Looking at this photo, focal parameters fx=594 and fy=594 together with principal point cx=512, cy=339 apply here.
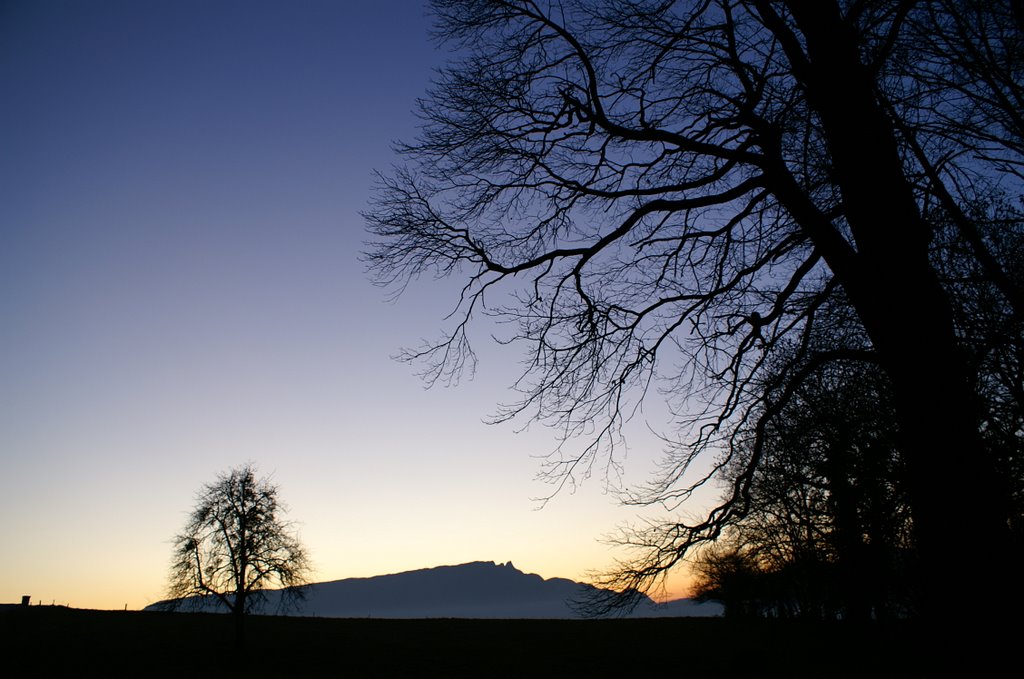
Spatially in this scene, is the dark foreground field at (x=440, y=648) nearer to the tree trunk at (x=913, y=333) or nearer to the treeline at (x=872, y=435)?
the treeline at (x=872, y=435)

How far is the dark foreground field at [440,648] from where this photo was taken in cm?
2159

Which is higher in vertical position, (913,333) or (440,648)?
(913,333)

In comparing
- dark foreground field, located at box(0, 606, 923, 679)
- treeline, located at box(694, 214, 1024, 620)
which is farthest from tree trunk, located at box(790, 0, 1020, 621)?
dark foreground field, located at box(0, 606, 923, 679)

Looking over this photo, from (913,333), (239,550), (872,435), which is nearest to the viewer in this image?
(913,333)

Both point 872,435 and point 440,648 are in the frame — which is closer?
point 872,435

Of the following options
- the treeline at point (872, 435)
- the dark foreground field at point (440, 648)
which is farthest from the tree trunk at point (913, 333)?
the dark foreground field at point (440, 648)

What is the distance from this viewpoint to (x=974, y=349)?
7.38 metres

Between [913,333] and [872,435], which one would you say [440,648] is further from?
[913,333]

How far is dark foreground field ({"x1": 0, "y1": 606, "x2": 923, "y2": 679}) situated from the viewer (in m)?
21.6

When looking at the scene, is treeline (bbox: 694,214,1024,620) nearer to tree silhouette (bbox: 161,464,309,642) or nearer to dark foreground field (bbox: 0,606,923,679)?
dark foreground field (bbox: 0,606,923,679)

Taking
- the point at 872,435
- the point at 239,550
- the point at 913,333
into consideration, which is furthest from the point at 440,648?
the point at 913,333

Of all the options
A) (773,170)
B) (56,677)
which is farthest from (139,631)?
(773,170)

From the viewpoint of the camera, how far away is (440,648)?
1246 inches

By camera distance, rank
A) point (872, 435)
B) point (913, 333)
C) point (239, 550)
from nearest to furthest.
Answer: point (913, 333)
point (872, 435)
point (239, 550)
